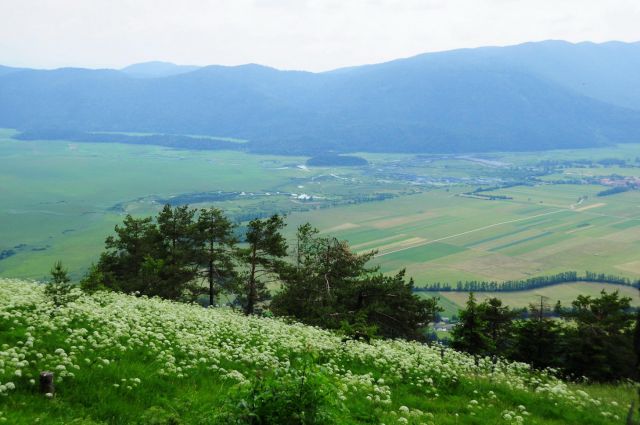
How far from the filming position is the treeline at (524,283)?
108m

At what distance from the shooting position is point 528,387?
16.6 meters

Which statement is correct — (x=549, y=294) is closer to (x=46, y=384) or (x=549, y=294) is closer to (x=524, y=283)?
(x=524, y=283)

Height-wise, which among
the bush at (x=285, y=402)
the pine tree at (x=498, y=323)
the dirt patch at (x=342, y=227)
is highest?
the bush at (x=285, y=402)

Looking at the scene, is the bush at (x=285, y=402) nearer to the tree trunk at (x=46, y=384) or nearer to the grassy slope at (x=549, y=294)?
the tree trunk at (x=46, y=384)

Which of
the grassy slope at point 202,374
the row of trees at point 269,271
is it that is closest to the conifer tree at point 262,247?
the row of trees at point 269,271

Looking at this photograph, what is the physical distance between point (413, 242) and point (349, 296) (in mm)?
128281

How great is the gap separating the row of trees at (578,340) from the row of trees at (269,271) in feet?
18.3

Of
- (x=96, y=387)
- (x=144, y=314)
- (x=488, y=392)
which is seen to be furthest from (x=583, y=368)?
(x=96, y=387)

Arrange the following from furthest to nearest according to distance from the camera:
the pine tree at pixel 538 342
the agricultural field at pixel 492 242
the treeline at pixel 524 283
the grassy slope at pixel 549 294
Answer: the agricultural field at pixel 492 242 → the treeline at pixel 524 283 → the grassy slope at pixel 549 294 → the pine tree at pixel 538 342

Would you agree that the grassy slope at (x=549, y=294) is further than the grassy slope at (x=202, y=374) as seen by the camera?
Yes

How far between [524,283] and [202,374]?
112 metres

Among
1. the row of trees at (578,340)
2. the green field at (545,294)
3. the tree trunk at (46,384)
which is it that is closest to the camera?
the tree trunk at (46,384)

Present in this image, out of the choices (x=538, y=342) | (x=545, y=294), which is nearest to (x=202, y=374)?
(x=538, y=342)

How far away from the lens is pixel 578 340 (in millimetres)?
24453
